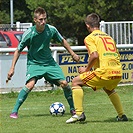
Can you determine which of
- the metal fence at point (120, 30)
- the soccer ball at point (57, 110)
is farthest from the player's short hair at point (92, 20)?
the metal fence at point (120, 30)

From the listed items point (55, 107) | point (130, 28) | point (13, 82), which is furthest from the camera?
point (130, 28)

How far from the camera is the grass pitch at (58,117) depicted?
9914mm

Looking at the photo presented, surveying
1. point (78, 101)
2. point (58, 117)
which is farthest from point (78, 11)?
point (78, 101)

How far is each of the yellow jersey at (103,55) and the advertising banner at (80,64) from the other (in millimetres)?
6740

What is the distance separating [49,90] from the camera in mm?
17031

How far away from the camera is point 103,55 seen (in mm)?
10328

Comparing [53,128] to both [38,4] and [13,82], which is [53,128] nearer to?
[13,82]

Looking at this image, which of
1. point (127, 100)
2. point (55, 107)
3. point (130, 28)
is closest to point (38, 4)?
point (130, 28)

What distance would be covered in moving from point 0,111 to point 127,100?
340cm

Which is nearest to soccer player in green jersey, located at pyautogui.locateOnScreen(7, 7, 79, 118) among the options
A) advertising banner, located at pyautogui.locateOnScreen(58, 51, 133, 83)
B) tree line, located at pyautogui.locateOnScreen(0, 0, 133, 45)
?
advertising banner, located at pyautogui.locateOnScreen(58, 51, 133, 83)

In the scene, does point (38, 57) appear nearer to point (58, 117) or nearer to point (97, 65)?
point (58, 117)

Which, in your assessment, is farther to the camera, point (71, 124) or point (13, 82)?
point (13, 82)

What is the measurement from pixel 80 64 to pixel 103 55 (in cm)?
711

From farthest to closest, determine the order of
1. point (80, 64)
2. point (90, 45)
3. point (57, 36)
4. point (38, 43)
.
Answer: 1. point (80, 64)
2. point (57, 36)
3. point (38, 43)
4. point (90, 45)
